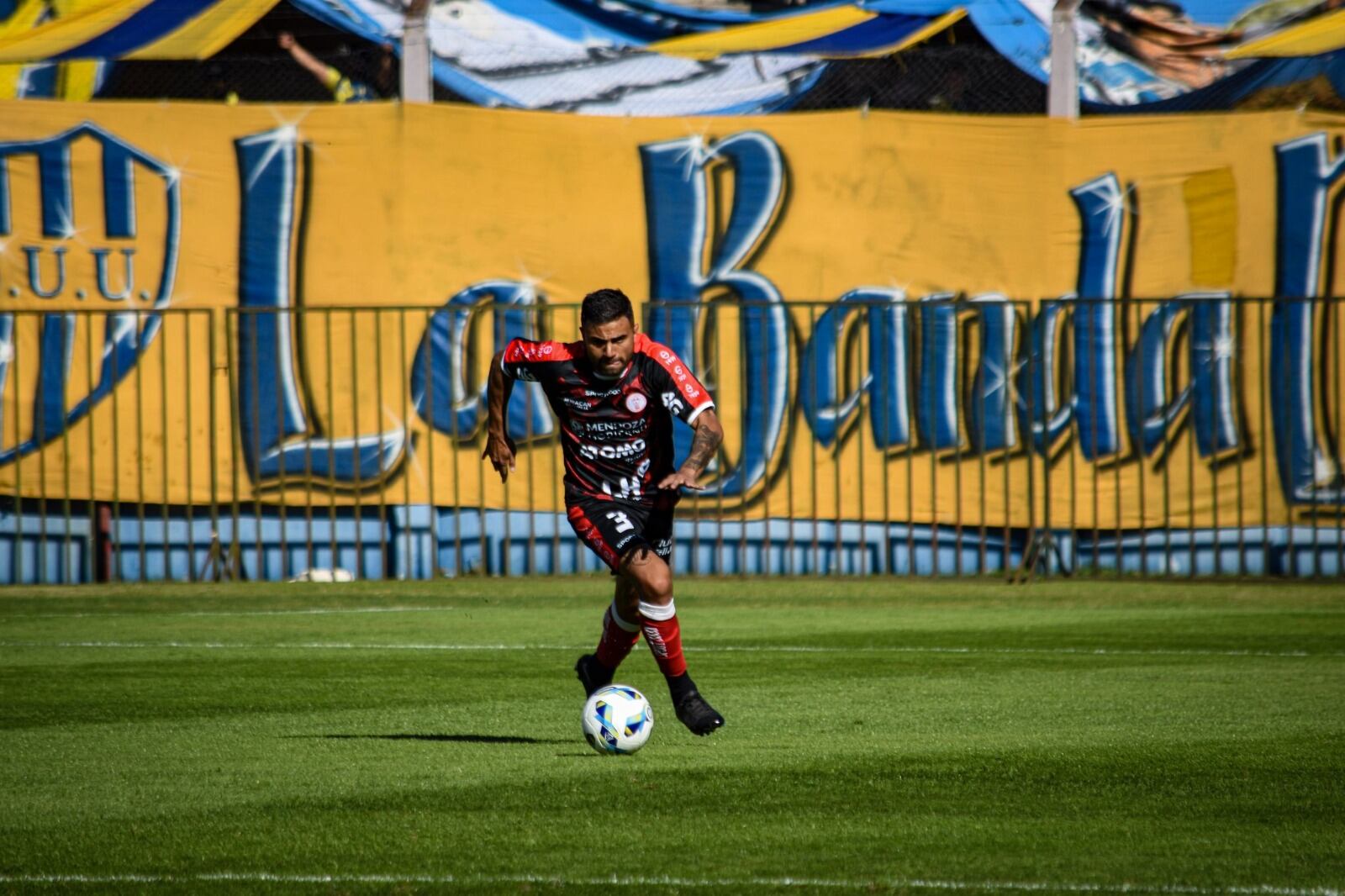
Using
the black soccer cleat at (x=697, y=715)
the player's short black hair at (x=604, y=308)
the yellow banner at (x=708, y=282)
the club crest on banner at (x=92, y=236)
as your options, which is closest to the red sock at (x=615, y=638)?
the black soccer cleat at (x=697, y=715)

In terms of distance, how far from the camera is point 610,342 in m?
8.12

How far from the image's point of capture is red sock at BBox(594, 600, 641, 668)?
8562 millimetres

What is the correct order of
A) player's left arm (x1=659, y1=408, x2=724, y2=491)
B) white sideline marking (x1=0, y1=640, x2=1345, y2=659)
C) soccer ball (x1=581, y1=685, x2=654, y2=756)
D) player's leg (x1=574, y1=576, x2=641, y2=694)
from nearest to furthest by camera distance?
soccer ball (x1=581, y1=685, x2=654, y2=756) < player's left arm (x1=659, y1=408, x2=724, y2=491) < player's leg (x1=574, y1=576, x2=641, y2=694) < white sideline marking (x1=0, y1=640, x2=1345, y2=659)

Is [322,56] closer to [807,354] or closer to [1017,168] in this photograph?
[807,354]

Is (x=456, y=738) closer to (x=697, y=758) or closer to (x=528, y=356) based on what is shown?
(x=697, y=758)

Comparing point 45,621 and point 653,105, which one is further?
point 653,105

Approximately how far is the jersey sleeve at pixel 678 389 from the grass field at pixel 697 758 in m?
1.45

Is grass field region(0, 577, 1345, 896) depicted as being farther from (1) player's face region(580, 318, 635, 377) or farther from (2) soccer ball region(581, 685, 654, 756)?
(1) player's face region(580, 318, 635, 377)

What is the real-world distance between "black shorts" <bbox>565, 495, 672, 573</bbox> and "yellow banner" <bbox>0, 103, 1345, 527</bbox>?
8376mm

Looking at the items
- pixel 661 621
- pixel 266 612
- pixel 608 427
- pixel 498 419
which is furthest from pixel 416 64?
pixel 661 621

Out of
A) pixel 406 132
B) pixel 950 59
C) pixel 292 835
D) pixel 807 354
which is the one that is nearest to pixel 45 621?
pixel 406 132

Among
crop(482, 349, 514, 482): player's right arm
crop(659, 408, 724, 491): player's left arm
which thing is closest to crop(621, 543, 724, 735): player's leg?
crop(659, 408, 724, 491): player's left arm

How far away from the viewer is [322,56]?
59.9ft

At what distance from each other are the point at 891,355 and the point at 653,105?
11.1ft
